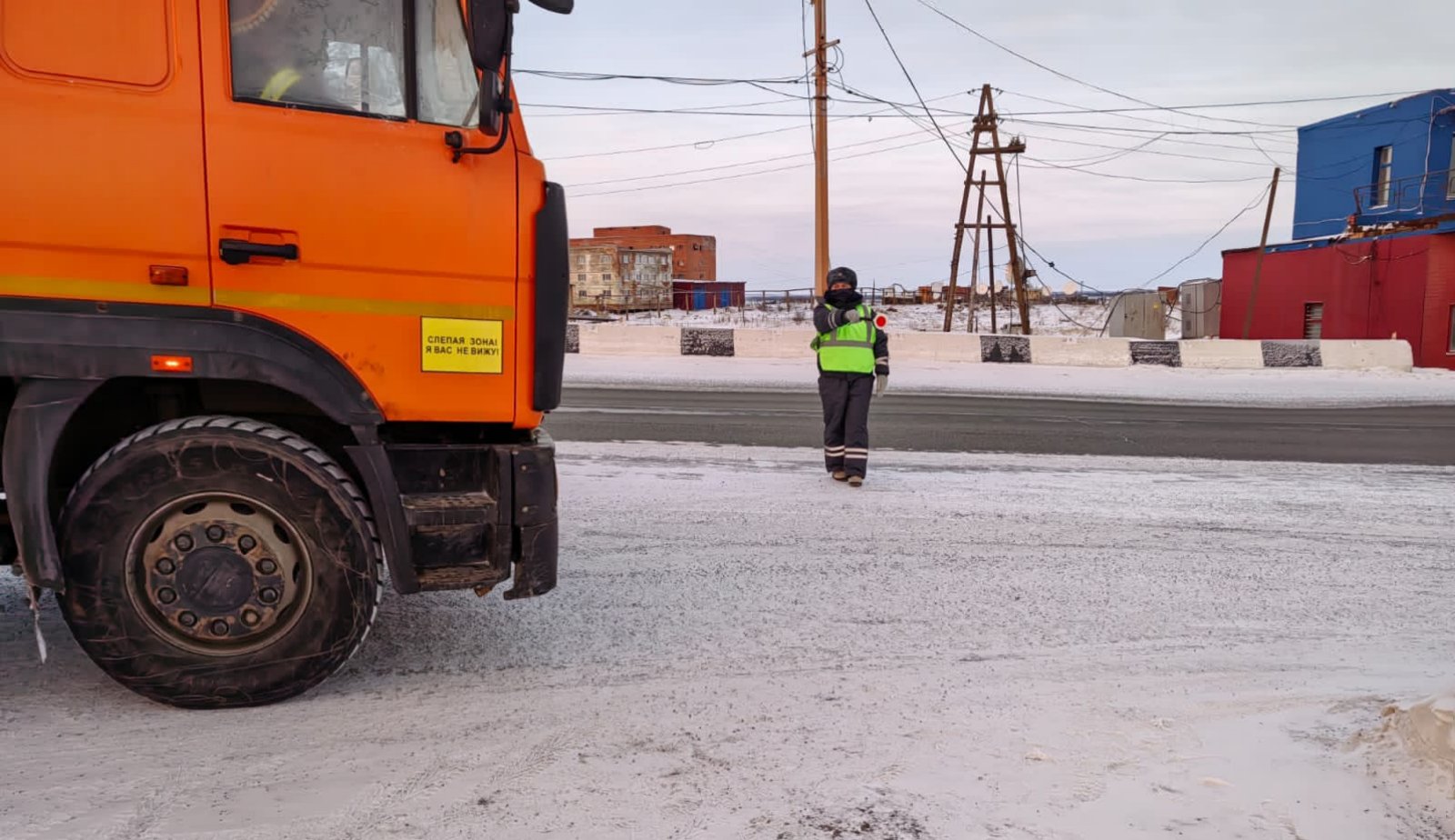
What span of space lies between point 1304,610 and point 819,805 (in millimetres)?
3210

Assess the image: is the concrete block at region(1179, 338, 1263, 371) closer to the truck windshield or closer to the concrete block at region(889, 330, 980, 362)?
the concrete block at region(889, 330, 980, 362)

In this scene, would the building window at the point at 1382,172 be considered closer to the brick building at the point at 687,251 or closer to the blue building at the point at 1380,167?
the blue building at the point at 1380,167

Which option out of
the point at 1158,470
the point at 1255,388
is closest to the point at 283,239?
the point at 1158,470

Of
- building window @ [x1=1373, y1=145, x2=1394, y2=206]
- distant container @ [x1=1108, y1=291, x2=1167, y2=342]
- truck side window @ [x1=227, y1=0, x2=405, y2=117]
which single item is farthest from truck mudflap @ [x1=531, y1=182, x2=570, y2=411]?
building window @ [x1=1373, y1=145, x2=1394, y2=206]

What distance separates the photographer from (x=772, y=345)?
72.2ft

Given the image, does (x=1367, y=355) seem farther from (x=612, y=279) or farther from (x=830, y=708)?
(x=612, y=279)

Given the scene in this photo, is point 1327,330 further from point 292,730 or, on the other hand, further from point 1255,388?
point 292,730

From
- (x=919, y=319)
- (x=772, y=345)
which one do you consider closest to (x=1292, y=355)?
(x=772, y=345)

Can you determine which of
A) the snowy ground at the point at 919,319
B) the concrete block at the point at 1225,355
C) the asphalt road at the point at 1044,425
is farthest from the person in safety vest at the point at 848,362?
the snowy ground at the point at 919,319

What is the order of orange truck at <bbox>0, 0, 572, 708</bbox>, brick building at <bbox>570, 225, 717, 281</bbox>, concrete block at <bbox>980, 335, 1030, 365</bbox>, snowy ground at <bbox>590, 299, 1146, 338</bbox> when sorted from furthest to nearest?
brick building at <bbox>570, 225, 717, 281</bbox> → snowy ground at <bbox>590, 299, 1146, 338</bbox> → concrete block at <bbox>980, 335, 1030, 365</bbox> → orange truck at <bbox>0, 0, 572, 708</bbox>

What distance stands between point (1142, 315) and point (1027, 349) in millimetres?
14014

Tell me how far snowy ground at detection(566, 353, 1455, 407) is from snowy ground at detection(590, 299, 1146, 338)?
18.7 metres

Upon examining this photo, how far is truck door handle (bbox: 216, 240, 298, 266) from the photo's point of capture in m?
3.01

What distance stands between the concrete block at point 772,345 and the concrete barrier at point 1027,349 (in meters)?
0.02
